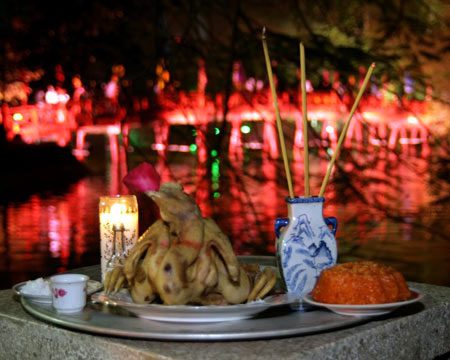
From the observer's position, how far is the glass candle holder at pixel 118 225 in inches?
83.0

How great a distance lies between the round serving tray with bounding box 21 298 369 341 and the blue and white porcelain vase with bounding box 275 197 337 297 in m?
0.09

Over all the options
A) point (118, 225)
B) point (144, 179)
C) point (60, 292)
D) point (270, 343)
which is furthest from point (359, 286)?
point (118, 225)

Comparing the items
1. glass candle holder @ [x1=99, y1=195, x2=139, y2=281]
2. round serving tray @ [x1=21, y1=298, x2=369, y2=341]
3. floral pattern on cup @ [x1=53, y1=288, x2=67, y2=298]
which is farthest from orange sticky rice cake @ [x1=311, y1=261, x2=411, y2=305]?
glass candle holder @ [x1=99, y1=195, x2=139, y2=281]

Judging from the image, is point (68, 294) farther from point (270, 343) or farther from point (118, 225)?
point (118, 225)

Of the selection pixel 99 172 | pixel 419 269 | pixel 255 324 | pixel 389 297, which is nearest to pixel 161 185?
pixel 255 324

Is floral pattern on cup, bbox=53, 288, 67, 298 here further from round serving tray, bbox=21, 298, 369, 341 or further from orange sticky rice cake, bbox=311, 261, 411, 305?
orange sticky rice cake, bbox=311, 261, 411, 305

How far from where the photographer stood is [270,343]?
144 centimetres

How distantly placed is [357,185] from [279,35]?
65 cm

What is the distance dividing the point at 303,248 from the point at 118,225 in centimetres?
56

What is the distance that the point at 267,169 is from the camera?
3.62 m

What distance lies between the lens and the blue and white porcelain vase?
173cm

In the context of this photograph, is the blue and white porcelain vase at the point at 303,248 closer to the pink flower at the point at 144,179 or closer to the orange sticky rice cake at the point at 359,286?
the orange sticky rice cake at the point at 359,286

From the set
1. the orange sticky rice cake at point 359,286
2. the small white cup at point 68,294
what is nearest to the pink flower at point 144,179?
the small white cup at point 68,294

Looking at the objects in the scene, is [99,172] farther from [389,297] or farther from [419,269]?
[389,297]
